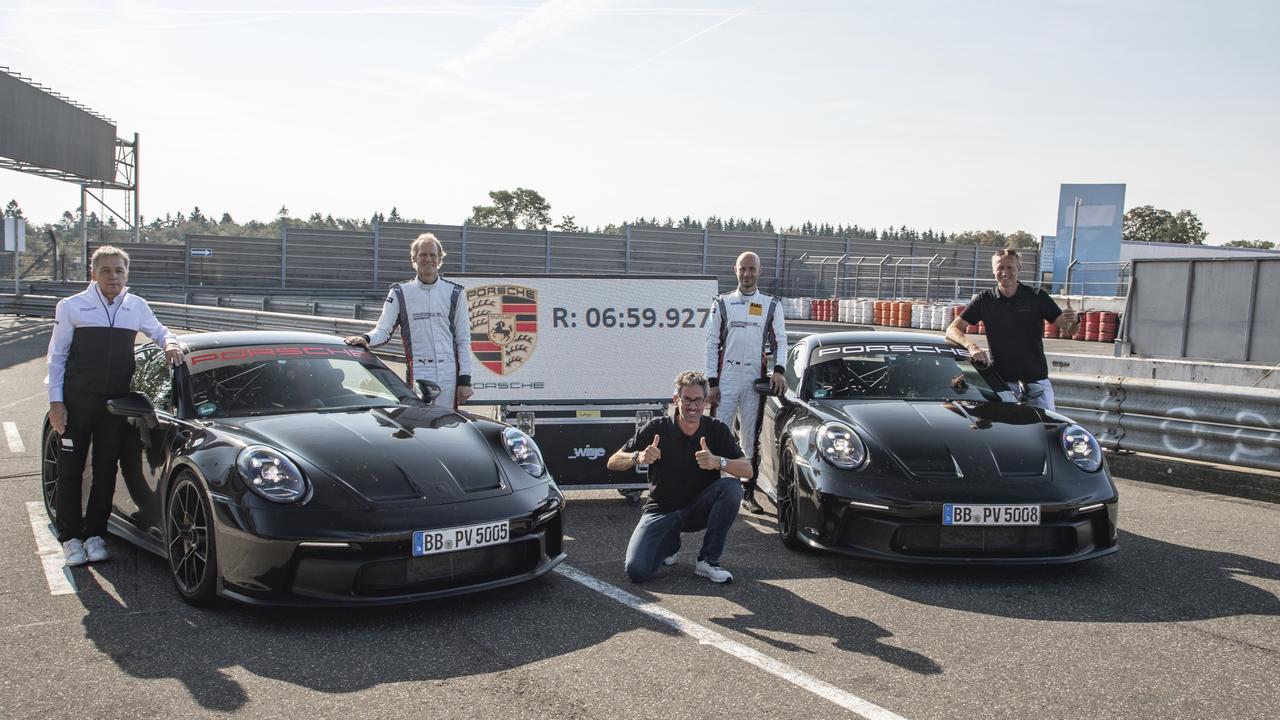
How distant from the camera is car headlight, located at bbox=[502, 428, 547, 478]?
5234 mm

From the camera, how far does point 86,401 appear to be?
5.51 metres

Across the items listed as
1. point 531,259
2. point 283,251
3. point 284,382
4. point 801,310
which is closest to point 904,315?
point 801,310

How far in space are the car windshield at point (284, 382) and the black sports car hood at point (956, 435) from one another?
109 inches

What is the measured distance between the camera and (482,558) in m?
4.64

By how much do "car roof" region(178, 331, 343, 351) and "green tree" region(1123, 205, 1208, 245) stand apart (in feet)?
349

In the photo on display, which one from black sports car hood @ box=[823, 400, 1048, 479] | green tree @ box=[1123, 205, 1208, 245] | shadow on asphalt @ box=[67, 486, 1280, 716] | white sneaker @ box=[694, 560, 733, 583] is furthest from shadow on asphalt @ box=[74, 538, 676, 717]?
green tree @ box=[1123, 205, 1208, 245]

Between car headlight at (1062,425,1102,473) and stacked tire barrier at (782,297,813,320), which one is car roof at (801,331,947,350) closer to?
car headlight at (1062,425,1102,473)

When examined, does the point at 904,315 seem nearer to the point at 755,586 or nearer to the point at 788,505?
the point at 788,505

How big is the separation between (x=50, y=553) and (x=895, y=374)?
16.9 feet

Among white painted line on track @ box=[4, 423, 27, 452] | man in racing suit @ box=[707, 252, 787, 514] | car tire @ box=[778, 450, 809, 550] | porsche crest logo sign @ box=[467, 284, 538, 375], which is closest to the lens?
car tire @ box=[778, 450, 809, 550]

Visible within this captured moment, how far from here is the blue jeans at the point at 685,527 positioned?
519 cm

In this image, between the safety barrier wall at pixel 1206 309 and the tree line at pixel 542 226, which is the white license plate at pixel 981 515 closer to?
the safety barrier wall at pixel 1206 309

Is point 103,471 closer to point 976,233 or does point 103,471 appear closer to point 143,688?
point 143,688

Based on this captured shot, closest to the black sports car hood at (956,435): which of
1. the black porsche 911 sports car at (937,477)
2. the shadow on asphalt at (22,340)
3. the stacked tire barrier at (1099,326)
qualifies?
the black porsche 911 sports car at (937,477)
